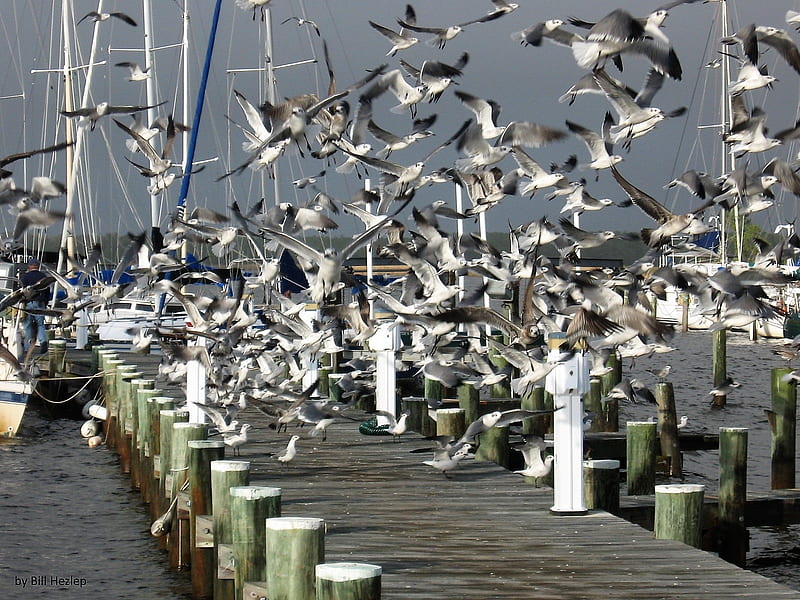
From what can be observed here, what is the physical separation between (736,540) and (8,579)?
7.63m

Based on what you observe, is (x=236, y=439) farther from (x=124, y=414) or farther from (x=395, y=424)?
(x=124, y=414)

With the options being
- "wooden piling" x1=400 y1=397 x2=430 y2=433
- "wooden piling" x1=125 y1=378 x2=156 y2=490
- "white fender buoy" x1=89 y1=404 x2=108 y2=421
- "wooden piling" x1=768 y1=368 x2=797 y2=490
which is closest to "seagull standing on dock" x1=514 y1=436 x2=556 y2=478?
"wooden piling" x1=400 y1=397 x2=430 y2=433

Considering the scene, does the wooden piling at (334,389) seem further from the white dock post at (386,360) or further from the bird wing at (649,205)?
the bird wing at (649,205)

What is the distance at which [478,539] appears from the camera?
368 inches

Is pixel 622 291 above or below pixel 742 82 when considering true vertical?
below

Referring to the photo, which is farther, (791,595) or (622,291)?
(622,291)

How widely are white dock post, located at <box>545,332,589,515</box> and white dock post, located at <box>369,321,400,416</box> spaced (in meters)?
5.48

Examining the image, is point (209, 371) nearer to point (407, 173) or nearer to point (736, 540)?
point (407, 173)

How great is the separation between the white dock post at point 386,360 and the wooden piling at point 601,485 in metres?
4.71

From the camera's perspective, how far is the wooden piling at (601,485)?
11.0 m

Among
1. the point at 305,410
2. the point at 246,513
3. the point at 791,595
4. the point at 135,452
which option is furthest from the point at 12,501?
the point at 791,595

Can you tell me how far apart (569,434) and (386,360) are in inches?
231

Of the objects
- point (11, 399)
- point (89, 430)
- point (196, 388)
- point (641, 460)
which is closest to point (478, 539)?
point (641, 460)

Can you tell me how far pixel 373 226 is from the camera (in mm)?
A: 11289
